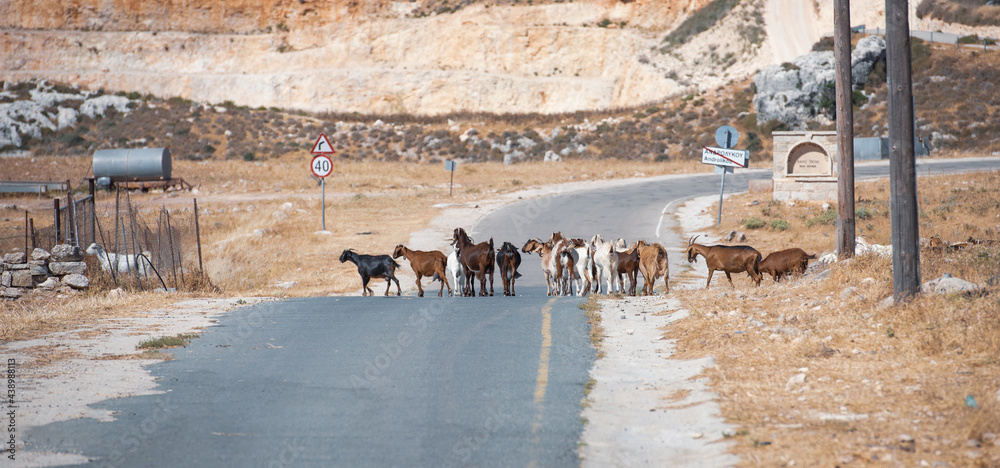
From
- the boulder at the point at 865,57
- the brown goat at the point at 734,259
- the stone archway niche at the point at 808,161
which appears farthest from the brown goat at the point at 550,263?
the boulder at the point at 865,57

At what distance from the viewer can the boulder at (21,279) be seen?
54.1 feet

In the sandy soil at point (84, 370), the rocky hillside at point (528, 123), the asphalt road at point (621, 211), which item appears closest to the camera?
the sandy soil at point (84, 370)

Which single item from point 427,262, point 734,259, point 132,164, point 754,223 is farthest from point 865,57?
point 427,262

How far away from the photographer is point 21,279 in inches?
650

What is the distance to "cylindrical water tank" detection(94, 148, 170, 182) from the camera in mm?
45719

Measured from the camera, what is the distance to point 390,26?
90.5 m

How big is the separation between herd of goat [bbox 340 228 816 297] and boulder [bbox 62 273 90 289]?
5.12 metres

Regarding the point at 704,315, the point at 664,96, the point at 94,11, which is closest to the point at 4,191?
the point at 704,315

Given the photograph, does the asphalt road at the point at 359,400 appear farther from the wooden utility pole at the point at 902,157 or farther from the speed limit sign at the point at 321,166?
the speed limit sign at the point at 321,166

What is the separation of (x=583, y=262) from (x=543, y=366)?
7391mm

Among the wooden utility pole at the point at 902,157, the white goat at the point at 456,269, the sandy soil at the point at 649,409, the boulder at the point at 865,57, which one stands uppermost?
the boulder at the point at 865,57

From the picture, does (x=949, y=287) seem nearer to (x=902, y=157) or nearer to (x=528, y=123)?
(x=902, y=157)

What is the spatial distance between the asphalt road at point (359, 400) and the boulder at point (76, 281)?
6269mm

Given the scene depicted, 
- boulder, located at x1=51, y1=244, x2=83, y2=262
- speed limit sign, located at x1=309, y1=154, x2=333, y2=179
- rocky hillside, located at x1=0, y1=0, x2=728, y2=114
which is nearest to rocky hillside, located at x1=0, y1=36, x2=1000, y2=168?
rocky hillside, located at x1=0, y1=0, x2=728, y2=114
